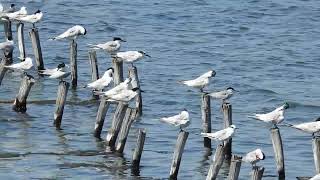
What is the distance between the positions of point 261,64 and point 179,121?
41.4 feet

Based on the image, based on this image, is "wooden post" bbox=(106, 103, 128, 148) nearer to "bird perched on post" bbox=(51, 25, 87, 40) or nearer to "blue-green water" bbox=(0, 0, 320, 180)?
"blue-green water" bbox=(0, 0, 320, 180)

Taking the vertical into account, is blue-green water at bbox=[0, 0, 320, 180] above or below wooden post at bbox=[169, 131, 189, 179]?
below

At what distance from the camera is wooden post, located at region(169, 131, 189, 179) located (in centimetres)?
1755

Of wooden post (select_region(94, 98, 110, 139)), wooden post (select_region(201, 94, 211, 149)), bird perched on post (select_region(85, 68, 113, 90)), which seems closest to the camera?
wooden post (select_region(201, 94, 211, 149))

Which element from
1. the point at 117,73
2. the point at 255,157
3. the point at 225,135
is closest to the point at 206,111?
the point at 225,135

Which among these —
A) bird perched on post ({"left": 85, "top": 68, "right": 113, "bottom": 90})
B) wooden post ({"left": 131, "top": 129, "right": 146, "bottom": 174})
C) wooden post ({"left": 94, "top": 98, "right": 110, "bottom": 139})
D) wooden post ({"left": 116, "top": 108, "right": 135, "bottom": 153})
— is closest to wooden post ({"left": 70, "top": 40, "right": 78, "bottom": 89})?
bird perched on post ({"left": 85, "top": 68, "right": 113, "bottom": 90})

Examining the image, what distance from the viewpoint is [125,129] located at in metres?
19.2

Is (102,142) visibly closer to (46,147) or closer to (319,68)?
(46,147)

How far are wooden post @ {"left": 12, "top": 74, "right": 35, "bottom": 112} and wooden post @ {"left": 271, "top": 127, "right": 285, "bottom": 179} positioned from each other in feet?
20.7

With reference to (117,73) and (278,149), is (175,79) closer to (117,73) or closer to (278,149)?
(117,73)

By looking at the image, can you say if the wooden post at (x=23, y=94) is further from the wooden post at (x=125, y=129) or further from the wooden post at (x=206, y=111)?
the wooden post at (x=206, y=111)

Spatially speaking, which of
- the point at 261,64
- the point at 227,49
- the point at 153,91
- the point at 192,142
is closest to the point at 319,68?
the point at 261,64

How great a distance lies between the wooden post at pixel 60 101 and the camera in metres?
21.2

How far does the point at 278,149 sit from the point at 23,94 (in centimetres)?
672
